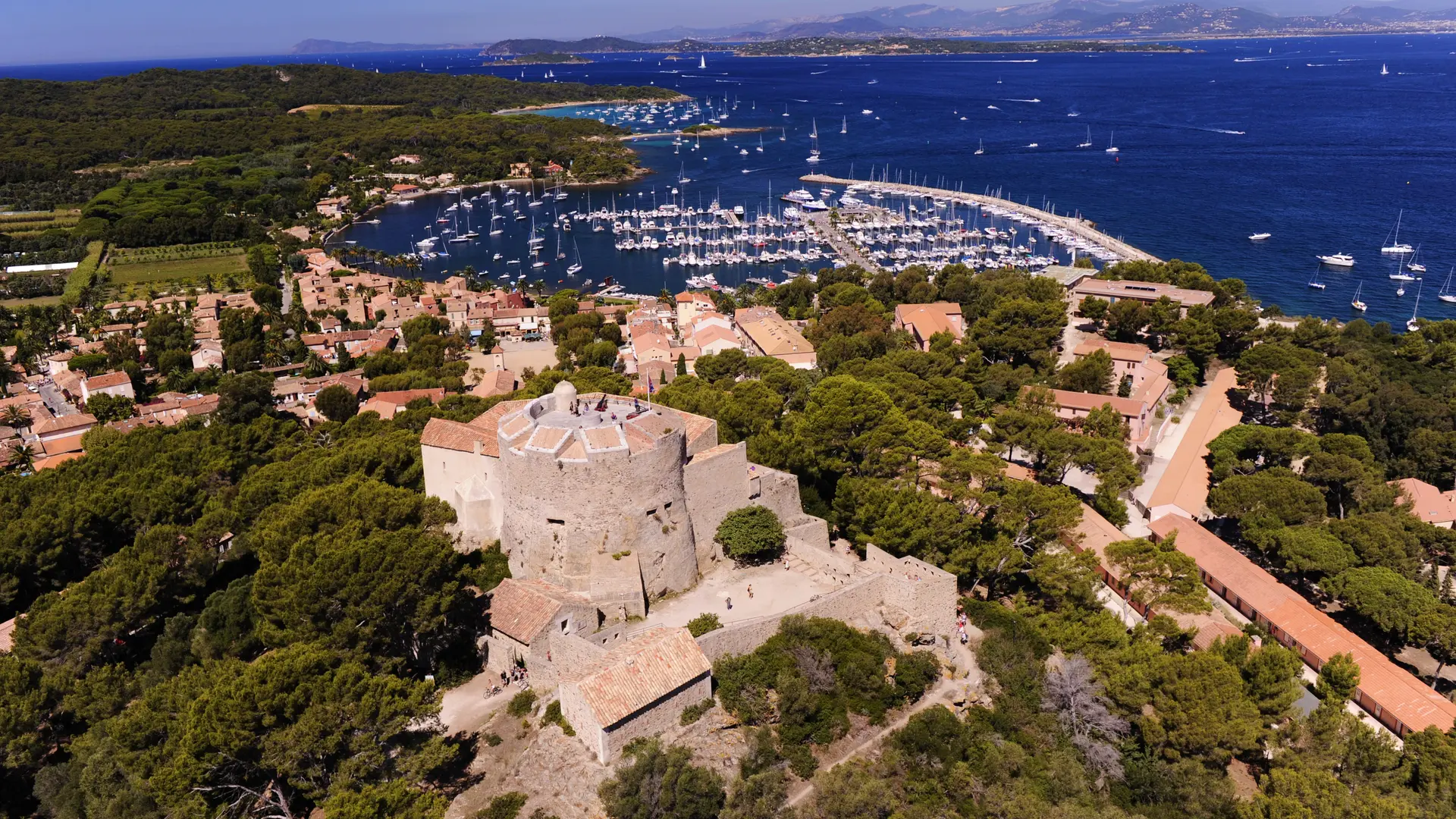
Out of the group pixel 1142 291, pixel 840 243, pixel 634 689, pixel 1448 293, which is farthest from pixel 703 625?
pixel 1448 293

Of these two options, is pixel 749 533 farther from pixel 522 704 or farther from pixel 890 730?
pixel 522 704

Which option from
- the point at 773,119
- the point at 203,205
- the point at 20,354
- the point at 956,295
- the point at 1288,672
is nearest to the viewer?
the point at 1288,672

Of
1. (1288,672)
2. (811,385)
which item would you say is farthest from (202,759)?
(811,385)

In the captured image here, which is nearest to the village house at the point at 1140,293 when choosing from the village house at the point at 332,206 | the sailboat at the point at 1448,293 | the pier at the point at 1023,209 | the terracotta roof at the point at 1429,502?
the pier at the point at 1023,209

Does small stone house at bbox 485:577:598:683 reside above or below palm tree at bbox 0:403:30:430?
above

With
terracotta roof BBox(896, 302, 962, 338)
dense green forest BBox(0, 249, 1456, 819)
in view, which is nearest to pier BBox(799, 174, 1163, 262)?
terracotta roof BBox(896, 302, 962, 338)

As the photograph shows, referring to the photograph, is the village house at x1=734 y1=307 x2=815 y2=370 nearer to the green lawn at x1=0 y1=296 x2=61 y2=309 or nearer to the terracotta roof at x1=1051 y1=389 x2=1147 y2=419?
the terracotta roof at x1=1051 y1=389 x2=1147 y2=419

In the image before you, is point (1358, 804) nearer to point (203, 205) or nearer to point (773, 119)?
point (203, 205)
